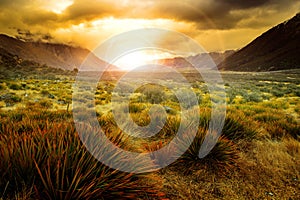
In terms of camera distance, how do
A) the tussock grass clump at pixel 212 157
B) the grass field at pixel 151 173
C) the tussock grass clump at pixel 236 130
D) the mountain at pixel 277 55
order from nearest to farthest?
1. the grass field at pixel 151 173
2. the tussock grass clump at pixel 212 157
3. the tussock grass clump at pixel 236 130
4. the mountain at pixel 277 55

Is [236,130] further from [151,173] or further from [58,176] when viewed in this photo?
[58,176]

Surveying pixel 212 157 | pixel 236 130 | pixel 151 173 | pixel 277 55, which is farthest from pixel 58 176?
pixel 277 55

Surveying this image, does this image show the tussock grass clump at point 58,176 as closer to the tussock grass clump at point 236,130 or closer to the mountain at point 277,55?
the tussock grass clump at point 236,130

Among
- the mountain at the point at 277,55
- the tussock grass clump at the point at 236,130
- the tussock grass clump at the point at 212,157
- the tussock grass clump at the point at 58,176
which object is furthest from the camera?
the mountain at the point at 277,55

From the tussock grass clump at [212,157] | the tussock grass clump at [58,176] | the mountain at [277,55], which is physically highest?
the mountain at [277,55]

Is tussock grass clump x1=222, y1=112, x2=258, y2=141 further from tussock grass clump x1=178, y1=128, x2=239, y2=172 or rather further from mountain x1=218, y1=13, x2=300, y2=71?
mountain x1=218, y1=13, x2=300, y2=71

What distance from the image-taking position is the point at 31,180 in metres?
2.39

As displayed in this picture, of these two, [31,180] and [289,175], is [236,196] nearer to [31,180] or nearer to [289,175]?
[289,175]

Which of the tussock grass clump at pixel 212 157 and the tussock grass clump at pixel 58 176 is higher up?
the tussock grass clump at pixel 58 176

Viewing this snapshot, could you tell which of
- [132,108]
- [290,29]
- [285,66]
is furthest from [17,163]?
[290,29]

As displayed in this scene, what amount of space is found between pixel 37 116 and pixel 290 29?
238m

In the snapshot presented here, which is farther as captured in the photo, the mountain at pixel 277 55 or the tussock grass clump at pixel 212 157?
the mountain at pixel 277 55

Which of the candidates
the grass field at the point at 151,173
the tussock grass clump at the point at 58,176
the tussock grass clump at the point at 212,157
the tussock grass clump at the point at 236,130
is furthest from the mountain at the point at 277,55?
the tussock grass clump at the point at 58,176

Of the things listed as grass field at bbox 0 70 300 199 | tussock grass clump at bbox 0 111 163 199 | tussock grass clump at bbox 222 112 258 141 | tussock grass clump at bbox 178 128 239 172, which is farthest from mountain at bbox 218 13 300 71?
tussock grass clump at bbox 0 111 163 199
